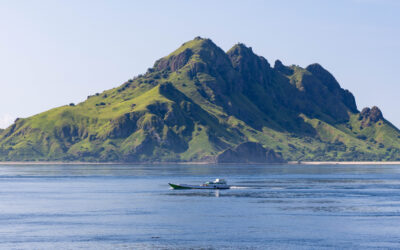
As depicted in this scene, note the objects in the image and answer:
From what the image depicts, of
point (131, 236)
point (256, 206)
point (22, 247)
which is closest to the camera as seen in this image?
point (22, 247)

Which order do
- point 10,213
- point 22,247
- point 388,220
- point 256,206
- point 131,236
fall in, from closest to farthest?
1. point 22,247
2. point 131,236
3. point 388,220
4. point 10,213
5. point 256,206

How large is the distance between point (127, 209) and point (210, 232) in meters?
52.9

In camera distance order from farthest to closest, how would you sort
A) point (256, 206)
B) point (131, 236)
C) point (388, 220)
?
1. point (256, 206)
2. point (388, 220)
3. point (131, 236)

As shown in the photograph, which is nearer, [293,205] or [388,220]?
[388,220]

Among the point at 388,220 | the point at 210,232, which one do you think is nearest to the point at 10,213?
the point at 210,232

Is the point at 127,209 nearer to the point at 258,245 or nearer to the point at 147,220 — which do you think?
the point at 147,220

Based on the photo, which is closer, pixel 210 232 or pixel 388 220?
pixel 210 232

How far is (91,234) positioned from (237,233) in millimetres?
31506

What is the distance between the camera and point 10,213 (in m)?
178

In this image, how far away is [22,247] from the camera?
12306cm

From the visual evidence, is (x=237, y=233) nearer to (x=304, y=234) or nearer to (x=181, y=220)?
(x=304, y=234)

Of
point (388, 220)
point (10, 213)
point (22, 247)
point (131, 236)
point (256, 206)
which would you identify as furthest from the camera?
point (256, 206)

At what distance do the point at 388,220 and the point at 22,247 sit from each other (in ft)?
292

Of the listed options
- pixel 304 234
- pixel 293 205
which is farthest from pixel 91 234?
pixel 293 205
